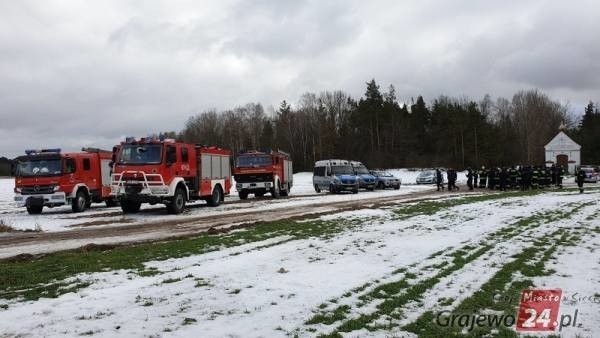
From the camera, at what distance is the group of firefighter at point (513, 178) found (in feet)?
114

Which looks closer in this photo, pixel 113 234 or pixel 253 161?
pixel 113 234

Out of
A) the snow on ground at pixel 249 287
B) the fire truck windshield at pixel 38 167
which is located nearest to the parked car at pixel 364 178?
the fire truck windshield at pixel 38 167

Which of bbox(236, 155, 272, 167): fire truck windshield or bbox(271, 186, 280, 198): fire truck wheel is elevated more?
bbox(236, 155, 272, 167): fire truck windshield

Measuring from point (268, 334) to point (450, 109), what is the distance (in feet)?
272

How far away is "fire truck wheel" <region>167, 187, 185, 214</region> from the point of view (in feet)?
63.5

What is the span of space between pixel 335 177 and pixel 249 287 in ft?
87.9

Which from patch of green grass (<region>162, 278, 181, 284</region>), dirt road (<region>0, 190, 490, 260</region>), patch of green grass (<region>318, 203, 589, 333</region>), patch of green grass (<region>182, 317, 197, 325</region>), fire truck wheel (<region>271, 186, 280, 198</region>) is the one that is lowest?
patch of green grass (<region>318, 203, 589, 333</region>)

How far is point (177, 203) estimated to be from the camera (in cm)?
1955

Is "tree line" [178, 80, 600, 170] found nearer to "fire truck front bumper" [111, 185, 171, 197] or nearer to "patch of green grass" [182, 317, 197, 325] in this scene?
"fire truck front bumper" [111, 185, 171, 197]

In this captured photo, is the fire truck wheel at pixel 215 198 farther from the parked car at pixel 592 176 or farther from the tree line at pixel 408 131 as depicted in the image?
the tree line at pixel 408 131

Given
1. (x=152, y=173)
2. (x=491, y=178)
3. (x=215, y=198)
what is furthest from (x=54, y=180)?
(x=491, y=178)

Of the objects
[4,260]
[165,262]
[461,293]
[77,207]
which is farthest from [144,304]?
[77,207]

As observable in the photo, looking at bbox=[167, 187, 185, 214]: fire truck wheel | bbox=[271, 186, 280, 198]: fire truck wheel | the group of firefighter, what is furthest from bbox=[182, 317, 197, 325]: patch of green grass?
the group of firefighter

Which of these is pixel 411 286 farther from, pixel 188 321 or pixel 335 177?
pixel 335 177
